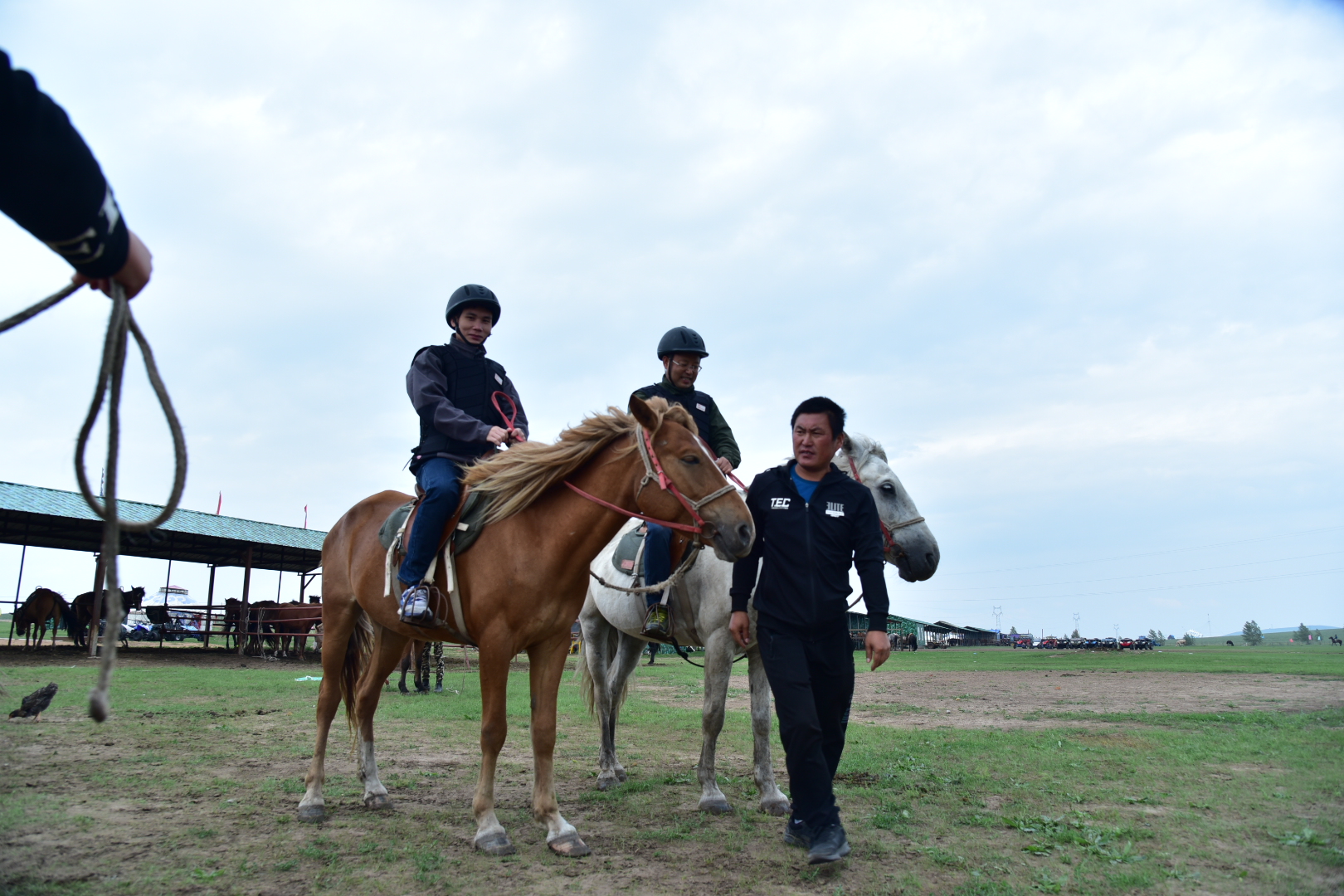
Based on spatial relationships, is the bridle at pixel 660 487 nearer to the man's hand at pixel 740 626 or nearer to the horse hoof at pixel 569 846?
the man's hand at pixel 740 626

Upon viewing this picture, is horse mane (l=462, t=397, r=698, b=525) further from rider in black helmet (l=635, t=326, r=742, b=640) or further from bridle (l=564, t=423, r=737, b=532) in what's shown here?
rider in black helmet (l=635, t=326, r=742, b=640)

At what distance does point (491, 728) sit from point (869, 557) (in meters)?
2.39

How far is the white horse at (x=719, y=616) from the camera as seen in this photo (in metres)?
5.24

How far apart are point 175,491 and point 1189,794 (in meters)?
6.46

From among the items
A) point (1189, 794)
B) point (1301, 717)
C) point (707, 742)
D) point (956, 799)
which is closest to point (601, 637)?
point (707, 742)

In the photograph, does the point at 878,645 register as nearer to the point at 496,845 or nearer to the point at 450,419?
the point at 496,845

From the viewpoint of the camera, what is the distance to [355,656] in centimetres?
583

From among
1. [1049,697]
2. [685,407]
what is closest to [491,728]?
[685,407]

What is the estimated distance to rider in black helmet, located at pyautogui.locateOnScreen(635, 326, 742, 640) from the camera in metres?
5.78

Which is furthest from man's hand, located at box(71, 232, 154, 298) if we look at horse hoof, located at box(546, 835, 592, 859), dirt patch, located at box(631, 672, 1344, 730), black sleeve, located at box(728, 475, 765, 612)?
dirt patch, located at box(631, 672, 1344, 730)

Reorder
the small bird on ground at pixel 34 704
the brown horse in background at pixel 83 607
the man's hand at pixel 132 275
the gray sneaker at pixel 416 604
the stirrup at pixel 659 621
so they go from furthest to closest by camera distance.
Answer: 1. the brown horse in background at pixel 83 607
2. the small bird on ground at pixel 34 704
3. the stirrup at pixel 659 621
4. the gray sneaker at pixel 416 604
5. the man's hand at pixel 132 275

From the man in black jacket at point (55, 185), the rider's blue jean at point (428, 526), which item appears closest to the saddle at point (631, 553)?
the rider's blue jean at point (428, 526)

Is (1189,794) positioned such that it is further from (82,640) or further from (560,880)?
(82,640)

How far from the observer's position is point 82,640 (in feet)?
93.3
